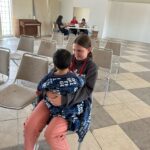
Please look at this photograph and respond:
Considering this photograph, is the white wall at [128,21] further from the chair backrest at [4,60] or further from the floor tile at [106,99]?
the chair backrest at [4,60]

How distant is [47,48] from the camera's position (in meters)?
3.19

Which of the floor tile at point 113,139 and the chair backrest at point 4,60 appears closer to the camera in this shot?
the floor tile at point 113,139

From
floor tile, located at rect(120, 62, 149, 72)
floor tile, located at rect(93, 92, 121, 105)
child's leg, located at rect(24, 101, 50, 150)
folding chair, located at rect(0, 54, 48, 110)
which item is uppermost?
folding chair, located at rect(0, 54, 48, 110)

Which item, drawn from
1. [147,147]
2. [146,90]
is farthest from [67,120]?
[146,90]

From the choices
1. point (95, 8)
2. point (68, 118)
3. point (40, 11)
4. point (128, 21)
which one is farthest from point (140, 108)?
point (128, 21)

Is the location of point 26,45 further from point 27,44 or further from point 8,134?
point 8,134

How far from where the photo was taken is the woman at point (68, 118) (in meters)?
1.35

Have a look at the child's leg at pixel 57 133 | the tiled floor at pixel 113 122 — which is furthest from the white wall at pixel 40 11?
the child's leg at pixel 57 133

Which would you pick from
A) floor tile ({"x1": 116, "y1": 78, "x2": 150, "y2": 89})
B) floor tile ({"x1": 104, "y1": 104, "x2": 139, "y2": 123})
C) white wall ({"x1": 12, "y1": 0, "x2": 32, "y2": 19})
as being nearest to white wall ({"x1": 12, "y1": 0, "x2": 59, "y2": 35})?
white wall ({"x1": 12, "y1": 0, "x2": 32, "y2": 19})

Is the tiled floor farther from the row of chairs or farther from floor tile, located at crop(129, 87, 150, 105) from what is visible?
the row of chairs

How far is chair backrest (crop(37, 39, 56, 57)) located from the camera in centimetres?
315

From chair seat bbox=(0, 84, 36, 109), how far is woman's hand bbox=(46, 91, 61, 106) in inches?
16.1

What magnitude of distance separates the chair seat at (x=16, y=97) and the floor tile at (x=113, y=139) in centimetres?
85

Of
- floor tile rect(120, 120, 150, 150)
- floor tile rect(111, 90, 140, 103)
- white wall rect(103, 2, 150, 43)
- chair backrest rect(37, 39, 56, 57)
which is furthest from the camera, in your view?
white wall rect(103, 2, 150, 43)
